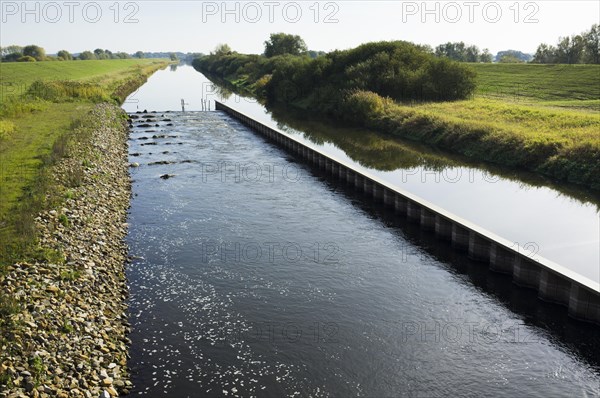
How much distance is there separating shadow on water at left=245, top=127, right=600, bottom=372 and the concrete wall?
31cm

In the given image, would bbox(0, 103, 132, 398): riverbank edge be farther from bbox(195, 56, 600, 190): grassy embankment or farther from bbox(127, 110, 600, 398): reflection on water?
bbox(195, 56, 600, 190): grassy embankment

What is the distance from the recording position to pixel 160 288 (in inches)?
867

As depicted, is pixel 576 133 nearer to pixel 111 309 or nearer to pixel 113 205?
pixel 113 205

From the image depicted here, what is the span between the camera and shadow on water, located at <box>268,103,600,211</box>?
39.4m

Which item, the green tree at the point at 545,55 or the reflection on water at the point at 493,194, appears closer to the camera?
the reflection on water at the point at 493,194

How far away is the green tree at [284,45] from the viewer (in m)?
164

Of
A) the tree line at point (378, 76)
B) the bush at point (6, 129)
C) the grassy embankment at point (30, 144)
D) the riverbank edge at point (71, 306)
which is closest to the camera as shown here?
the riverbank edge at point (71, 306)

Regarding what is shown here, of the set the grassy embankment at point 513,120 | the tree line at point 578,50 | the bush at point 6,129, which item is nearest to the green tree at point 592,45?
the tree line at point 578,50

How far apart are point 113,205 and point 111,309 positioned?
1360 cm

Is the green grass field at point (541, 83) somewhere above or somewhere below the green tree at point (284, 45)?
below

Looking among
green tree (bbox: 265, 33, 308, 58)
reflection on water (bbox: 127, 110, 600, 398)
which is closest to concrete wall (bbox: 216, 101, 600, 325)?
reflection on water (bbox: 127, 110, 600, 398)

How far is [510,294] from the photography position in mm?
22453

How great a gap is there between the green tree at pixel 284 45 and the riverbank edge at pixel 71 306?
463ft

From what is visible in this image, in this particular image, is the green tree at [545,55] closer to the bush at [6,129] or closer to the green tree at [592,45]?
the green tree at [592,45]
